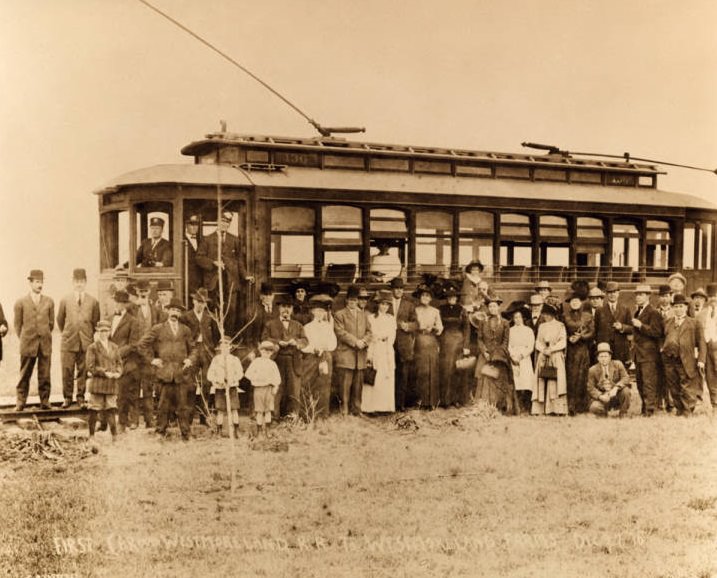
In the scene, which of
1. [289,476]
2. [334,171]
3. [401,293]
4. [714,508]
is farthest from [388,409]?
[714,508]

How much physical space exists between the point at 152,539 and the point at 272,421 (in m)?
1.58

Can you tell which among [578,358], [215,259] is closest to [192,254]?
[215,259]

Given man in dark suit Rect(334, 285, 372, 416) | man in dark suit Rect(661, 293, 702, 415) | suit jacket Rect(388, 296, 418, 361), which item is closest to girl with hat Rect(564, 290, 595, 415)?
man in dark suit Rect(661, 293, 702, 415)

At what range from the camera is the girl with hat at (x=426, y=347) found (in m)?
6.88

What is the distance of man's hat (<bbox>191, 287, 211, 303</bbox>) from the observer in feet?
19.8

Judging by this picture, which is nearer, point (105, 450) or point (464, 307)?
point (105, 450)

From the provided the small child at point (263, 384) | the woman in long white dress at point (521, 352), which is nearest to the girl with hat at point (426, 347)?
the woman in long white dress at point (521, 352)

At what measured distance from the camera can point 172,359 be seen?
5.83m

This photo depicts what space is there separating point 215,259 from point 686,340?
4.49m

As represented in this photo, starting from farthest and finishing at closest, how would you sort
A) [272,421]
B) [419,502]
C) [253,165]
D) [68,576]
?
[253,165] < [272,421] < [419,502] < [68,576]

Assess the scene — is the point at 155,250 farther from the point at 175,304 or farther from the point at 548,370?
the point at 548,370

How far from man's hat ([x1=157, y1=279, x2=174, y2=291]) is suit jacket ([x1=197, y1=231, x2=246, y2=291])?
0.93 feet

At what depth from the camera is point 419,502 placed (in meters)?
5.48

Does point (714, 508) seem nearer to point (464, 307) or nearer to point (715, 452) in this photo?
point (715, 452)
